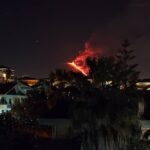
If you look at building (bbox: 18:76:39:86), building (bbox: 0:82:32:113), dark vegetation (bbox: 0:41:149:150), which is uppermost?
building (bbox: 18:76:39:86)

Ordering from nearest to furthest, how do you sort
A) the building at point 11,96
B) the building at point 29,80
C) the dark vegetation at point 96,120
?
1. the dark vegetation at point 96,120
2. the building at point 11,96
3. the building at point 29,80

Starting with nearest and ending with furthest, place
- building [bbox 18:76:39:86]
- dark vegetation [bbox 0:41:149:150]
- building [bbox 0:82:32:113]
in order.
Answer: dark vegetation [bbox 0:41:149:150] → building [bbox 0:82:32:113] → building [bbox 18:76:39:86]

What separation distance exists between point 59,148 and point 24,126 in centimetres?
590

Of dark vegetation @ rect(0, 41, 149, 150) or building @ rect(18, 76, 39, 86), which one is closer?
dark vegetation @ rect(0, 41, 149, 150)

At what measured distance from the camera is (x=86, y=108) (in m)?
33.6

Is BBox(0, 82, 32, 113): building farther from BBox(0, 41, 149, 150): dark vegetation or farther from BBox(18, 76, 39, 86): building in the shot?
BBox(0, 41, 149, 150): dark vegetation

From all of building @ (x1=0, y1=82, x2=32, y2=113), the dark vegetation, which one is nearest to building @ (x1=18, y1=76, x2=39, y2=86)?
building @ (x1=0, y1=82, x2=32, y2=113)

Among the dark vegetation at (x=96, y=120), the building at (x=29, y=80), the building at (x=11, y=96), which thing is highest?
the building at (x=29, y=80)

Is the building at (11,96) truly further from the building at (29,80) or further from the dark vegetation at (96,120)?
the dark vegetation at (96,120)

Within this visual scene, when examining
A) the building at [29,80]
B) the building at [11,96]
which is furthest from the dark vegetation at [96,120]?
the building at [29,80]

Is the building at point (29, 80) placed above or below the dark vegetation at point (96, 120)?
above

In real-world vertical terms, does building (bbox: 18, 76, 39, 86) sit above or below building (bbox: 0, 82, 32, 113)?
above

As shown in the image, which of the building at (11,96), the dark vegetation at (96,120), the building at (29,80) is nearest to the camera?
the dark vegetation at (96,120)

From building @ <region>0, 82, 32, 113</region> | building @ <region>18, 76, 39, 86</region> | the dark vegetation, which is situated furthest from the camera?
building @ <region>18, 76, 39, 86</region>
